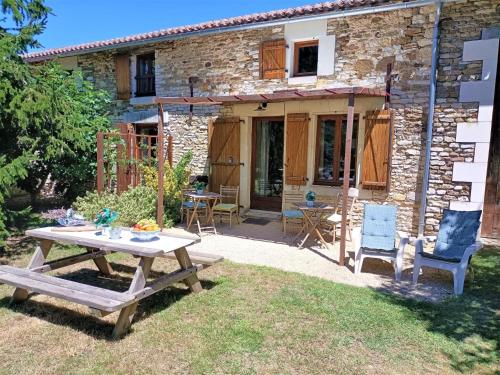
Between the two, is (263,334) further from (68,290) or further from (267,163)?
(267,163)

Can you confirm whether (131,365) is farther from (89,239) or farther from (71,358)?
(89,239)

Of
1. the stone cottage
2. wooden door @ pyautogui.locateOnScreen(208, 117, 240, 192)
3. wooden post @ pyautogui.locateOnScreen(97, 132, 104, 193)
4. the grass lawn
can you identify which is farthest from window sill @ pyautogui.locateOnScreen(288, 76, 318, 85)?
the grass lawn

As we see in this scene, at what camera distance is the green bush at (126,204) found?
6.47 m

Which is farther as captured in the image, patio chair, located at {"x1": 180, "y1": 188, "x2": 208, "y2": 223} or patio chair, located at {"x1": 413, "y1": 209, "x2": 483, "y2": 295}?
patio chair, located at {"x1": 180, "y1": 188, "x2": 208, "y2": 223}

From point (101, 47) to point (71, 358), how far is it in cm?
812

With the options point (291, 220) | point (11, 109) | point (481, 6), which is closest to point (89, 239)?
point (11, 109)

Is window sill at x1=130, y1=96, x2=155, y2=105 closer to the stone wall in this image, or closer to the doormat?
the stone wall

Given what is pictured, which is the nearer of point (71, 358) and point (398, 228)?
point (71, 358)

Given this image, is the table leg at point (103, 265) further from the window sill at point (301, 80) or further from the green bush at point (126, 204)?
the window sill at point (301, 80)

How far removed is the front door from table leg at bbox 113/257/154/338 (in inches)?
195

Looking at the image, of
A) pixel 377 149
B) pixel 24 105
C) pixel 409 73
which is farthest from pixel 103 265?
pixel 409 73

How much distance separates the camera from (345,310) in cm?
343

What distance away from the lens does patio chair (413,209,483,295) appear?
3.95m

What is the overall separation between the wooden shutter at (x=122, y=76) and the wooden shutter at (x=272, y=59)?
3821 mm
